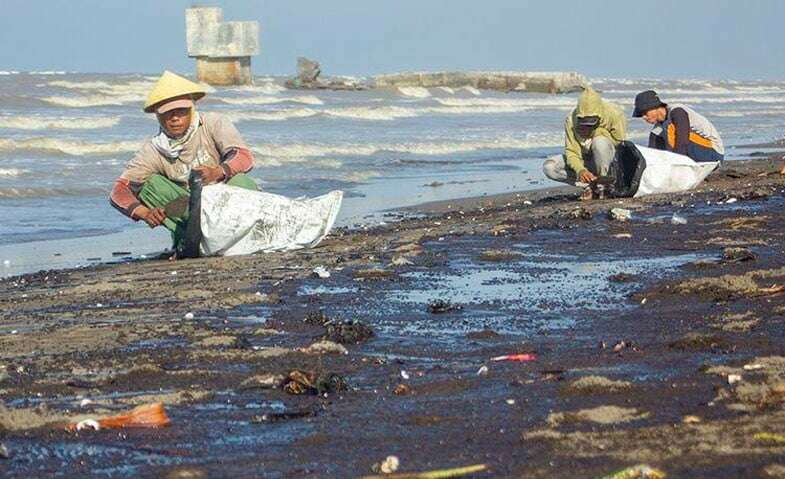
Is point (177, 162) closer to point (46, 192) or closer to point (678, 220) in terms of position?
point (678, 220)

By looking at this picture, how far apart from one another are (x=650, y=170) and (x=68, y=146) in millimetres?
13436

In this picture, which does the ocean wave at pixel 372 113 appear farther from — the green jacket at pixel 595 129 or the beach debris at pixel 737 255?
the beach debris at pixel 737 255

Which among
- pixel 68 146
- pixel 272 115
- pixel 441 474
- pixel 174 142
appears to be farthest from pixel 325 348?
pixel 272 115

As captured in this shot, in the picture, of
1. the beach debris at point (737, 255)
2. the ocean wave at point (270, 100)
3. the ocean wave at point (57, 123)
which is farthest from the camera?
the ocean wave at point (270, 100)

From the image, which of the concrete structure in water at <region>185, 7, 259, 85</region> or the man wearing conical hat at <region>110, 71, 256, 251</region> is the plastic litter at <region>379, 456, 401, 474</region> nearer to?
the man wearing conical hat at <region>110, 71, 256, 251</region>

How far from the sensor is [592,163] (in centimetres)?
1249

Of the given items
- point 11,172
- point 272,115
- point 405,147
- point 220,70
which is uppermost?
point 11,172

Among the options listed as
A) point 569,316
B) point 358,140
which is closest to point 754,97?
point 358,140

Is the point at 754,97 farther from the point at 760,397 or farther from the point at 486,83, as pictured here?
the point at 760,397

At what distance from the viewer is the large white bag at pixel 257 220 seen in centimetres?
943

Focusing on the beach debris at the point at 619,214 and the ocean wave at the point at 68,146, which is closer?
the beach debris at the point at 619,214

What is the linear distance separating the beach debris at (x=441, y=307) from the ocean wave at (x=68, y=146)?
16.3m

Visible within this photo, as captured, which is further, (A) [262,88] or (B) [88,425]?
(A) [262,88]

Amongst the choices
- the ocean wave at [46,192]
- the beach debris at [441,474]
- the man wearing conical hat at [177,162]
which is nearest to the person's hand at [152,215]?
the man wearing conical hat at [177,162]
